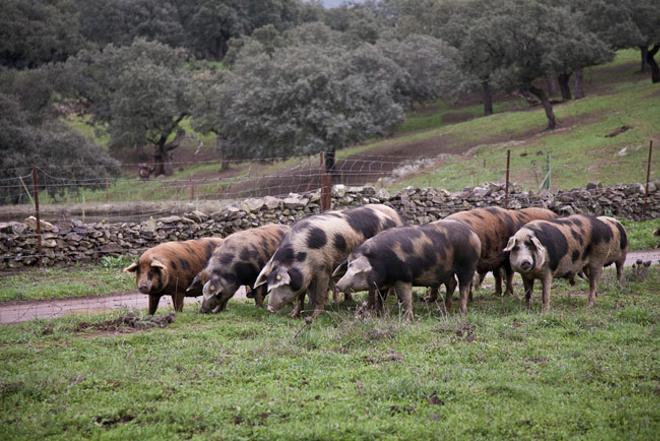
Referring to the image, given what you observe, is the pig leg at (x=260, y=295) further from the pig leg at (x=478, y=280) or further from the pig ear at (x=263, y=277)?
the pig leg at (x=478, y=280)

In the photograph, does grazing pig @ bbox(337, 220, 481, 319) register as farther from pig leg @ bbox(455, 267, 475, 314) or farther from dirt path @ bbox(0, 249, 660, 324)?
dirt path @ bbox(0, 249, 660, 324)

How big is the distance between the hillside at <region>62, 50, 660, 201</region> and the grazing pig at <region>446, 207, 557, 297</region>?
40.1 feet

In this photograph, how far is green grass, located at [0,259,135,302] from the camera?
45.4 feet

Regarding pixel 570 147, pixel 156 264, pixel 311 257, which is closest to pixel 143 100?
pixel 570 147

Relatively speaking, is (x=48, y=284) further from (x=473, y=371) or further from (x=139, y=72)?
(x=139, y=72)

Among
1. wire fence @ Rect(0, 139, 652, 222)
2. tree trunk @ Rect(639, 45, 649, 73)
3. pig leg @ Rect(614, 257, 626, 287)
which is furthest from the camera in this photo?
tree trunk @ Rect(639, 45, 649, 73)

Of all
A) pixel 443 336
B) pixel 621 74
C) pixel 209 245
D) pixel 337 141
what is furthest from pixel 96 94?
pixel 443 336

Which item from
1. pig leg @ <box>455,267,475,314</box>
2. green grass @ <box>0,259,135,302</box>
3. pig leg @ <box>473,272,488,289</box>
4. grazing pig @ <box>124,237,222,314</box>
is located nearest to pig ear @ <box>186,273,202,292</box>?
grazing pig @ <box>124,237,222,314</box>

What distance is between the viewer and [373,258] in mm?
10539

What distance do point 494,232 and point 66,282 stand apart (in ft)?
27.6

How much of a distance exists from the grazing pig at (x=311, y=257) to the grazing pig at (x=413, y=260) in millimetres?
802

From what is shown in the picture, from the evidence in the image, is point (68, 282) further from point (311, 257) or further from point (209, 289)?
point (311, 257)

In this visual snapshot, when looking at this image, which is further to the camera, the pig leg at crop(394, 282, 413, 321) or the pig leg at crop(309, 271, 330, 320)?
the pig leg at crop(309, 271, 330, 320)

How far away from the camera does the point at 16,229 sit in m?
16.5
